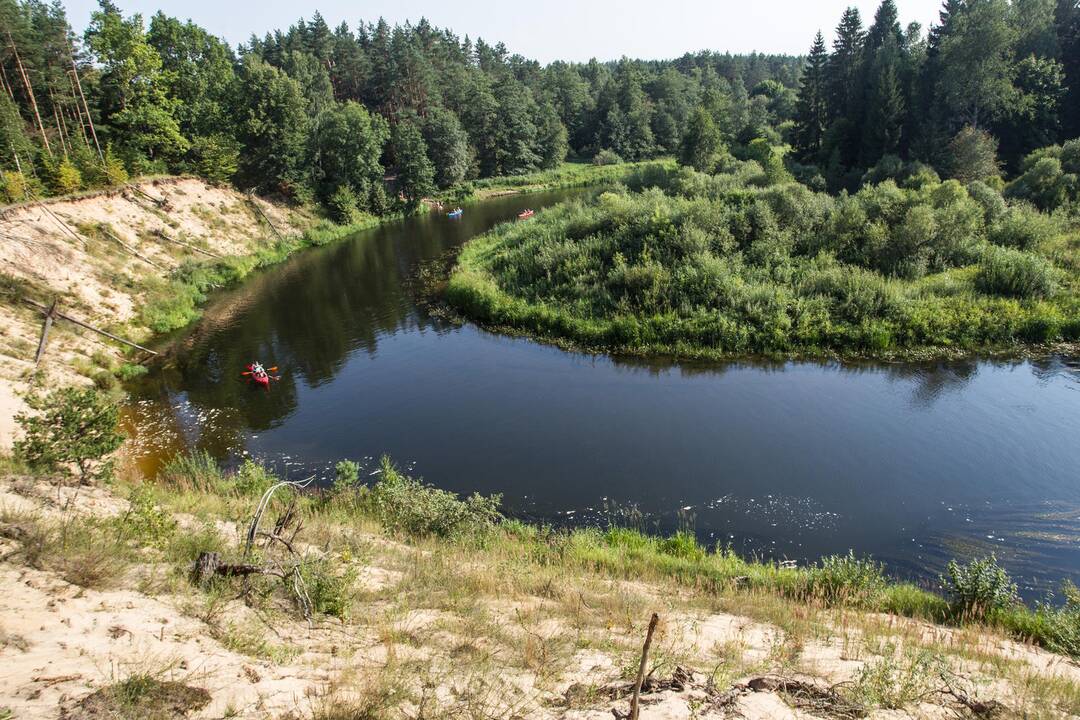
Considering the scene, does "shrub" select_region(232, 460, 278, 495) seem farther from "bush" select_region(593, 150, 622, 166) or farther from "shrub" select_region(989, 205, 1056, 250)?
"bush" select_region(593, 150, 622, 166)

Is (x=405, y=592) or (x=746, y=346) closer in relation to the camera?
(x=405, y=592)

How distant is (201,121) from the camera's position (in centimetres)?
5794

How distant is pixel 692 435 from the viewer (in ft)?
66.8

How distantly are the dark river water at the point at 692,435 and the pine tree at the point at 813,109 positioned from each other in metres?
51.1

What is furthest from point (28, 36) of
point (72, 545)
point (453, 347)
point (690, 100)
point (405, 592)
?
point (690, 100)

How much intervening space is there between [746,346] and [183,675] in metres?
24.5

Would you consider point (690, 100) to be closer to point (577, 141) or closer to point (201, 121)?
point (577, 141)

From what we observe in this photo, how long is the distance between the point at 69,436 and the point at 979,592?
19.6m

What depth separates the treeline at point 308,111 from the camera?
44.9 m

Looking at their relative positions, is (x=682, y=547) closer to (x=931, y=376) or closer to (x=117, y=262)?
(x=931, y=376)

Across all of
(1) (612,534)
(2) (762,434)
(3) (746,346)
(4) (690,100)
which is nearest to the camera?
(1) (612,534)

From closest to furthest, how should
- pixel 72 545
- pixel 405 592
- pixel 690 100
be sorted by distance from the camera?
pixel 72 545, pixel 405 592, pixel 690 100

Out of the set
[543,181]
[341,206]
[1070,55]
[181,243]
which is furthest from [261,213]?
[1070,55]

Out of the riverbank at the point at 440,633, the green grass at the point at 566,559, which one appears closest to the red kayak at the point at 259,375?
the green grass at the point at 566,559
